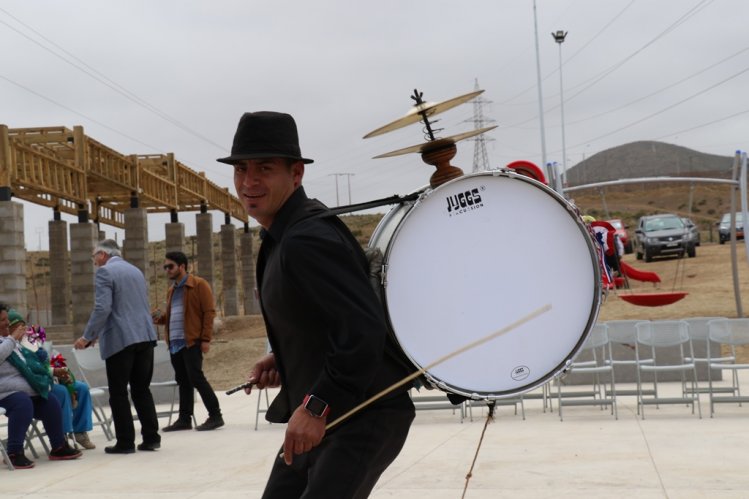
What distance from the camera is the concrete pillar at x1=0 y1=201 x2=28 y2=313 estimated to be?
67.4 feet

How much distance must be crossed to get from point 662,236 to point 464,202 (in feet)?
106

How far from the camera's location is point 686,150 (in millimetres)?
171375

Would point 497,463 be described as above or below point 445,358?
below

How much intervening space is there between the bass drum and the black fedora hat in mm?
443

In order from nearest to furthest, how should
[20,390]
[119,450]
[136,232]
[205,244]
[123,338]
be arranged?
[20,390] → [123,338] → [119,450] → [136,232] → [205,244]

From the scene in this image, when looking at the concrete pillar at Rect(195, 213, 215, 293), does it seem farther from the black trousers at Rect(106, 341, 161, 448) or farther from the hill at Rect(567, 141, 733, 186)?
the hill at Rect(567, 141, 733, 186)

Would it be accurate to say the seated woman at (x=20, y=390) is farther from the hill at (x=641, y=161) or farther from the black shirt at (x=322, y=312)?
the hill at (x=641, y=161)

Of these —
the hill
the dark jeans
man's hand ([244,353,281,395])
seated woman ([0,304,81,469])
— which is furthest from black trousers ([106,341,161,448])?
the hill

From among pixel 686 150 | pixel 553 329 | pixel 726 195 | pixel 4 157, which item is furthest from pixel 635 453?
pixel 686 150

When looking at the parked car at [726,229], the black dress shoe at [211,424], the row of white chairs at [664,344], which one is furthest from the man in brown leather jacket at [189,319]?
the parked car at [726,229]

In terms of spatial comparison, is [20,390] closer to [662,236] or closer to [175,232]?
[175,232]

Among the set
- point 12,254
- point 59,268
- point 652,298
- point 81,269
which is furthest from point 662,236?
point 12,254

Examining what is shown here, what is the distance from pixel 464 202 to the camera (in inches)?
133

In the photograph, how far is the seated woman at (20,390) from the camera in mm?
8688
